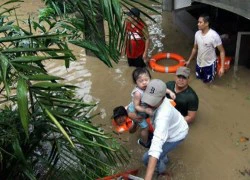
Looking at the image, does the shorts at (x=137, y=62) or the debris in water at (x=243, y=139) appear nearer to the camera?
the debris in water at (x=243, y=139)

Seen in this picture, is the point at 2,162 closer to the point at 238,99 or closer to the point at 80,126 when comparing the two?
the point at 80,126

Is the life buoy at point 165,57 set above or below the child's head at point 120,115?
above

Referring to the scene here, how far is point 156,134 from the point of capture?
3107mm

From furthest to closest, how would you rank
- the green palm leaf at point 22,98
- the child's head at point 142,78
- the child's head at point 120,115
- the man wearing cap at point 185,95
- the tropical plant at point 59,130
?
the child's head at point 120,115, the man wearing cap at point 185,95, the child's head at point 142,78, the tropical plant at point 59,130, the green palm leaf at point 22,98

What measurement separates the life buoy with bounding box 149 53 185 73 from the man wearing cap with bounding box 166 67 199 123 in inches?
61.3

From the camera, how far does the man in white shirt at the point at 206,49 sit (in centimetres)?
516

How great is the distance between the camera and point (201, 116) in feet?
16.4

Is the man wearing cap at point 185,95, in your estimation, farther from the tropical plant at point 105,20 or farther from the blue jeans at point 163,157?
the tropical plant at point 105,20

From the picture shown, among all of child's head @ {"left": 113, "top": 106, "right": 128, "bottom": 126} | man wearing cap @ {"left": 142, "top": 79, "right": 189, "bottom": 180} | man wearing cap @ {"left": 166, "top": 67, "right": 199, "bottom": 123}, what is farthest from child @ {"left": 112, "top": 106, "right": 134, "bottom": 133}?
man wearing cap @ {"left": 142, "top": 79, "right": 189, "bottom": 180}

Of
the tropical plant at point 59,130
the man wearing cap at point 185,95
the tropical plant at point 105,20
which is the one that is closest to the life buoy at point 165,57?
the man wearing cap at point 185,95

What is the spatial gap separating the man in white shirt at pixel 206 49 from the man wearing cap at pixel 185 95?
41.2 inches

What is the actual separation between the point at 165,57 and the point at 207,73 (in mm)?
1221

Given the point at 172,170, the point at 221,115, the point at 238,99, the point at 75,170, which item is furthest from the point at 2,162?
the point at 238,99

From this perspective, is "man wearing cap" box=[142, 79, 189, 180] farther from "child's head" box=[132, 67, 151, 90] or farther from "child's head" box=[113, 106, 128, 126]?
"child's head" box=[113, 106, 128, 126]
